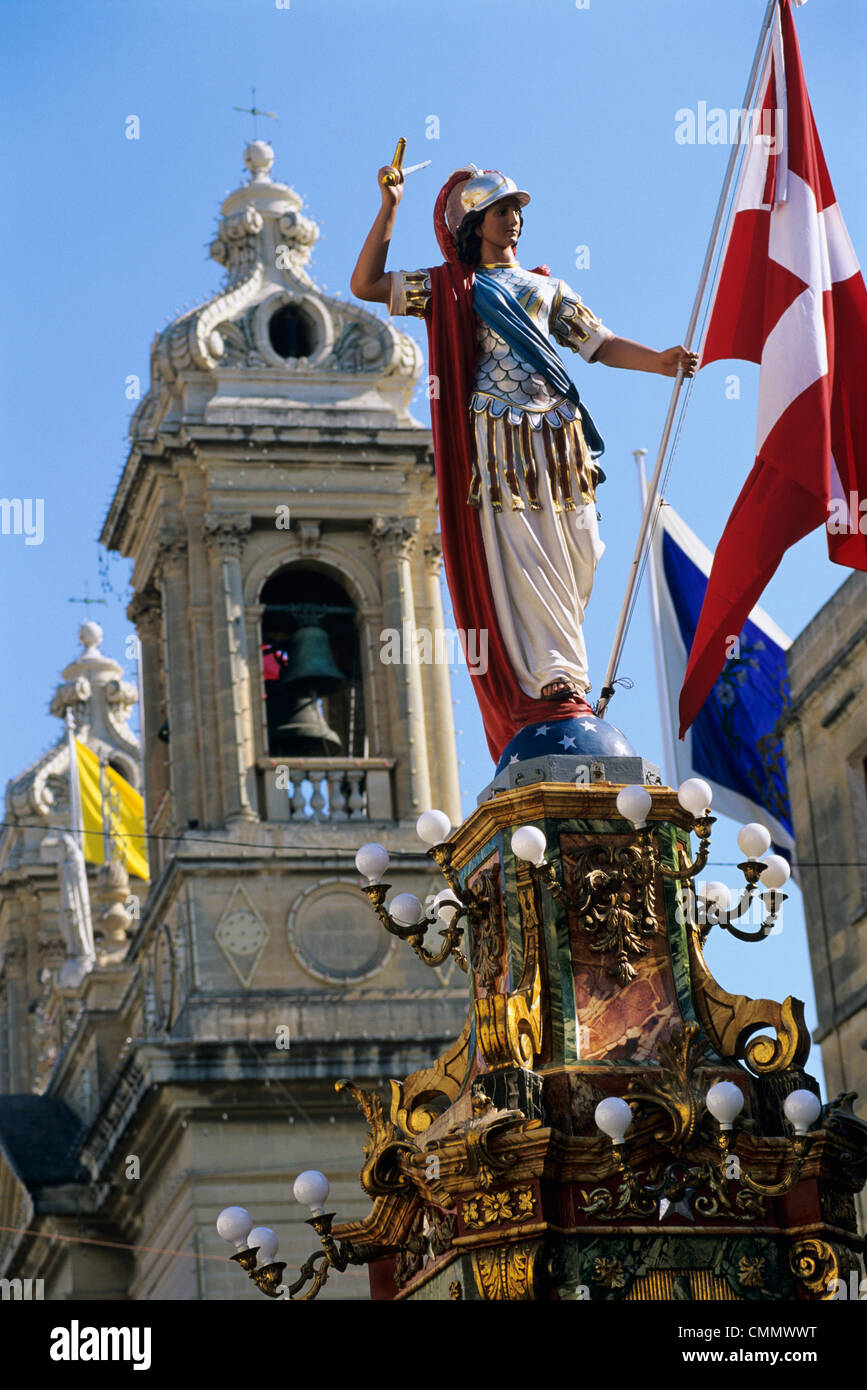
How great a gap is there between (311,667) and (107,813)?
40.3 feet

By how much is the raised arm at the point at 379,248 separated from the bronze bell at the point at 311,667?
25503mm

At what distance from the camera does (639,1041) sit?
1275 cm

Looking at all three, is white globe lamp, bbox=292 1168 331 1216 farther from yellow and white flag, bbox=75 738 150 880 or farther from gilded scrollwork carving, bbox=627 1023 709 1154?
yellow and white flag, bbox=75 738 150 880

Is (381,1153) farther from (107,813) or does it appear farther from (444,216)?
(107,813)

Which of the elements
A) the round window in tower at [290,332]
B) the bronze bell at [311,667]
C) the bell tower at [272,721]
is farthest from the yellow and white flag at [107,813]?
the round window in tower at [290,332]

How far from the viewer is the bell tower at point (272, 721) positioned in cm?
3678

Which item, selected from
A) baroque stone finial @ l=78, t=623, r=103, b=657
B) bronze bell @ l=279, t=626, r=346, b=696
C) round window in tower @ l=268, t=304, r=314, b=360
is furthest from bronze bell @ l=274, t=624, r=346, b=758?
baroque stone finial @ l=78, t=623, r=103, b=657

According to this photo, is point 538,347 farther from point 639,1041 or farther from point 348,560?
point 348,560

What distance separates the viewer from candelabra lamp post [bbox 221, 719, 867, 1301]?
481 inches

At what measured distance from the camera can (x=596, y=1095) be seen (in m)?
12.5

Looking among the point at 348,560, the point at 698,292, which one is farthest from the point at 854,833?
the point at 698,292

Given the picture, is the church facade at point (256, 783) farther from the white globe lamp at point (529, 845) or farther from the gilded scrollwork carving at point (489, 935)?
the white globe lamp at point (529, 845)


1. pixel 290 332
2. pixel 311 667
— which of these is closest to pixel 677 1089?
pixel 311 667
